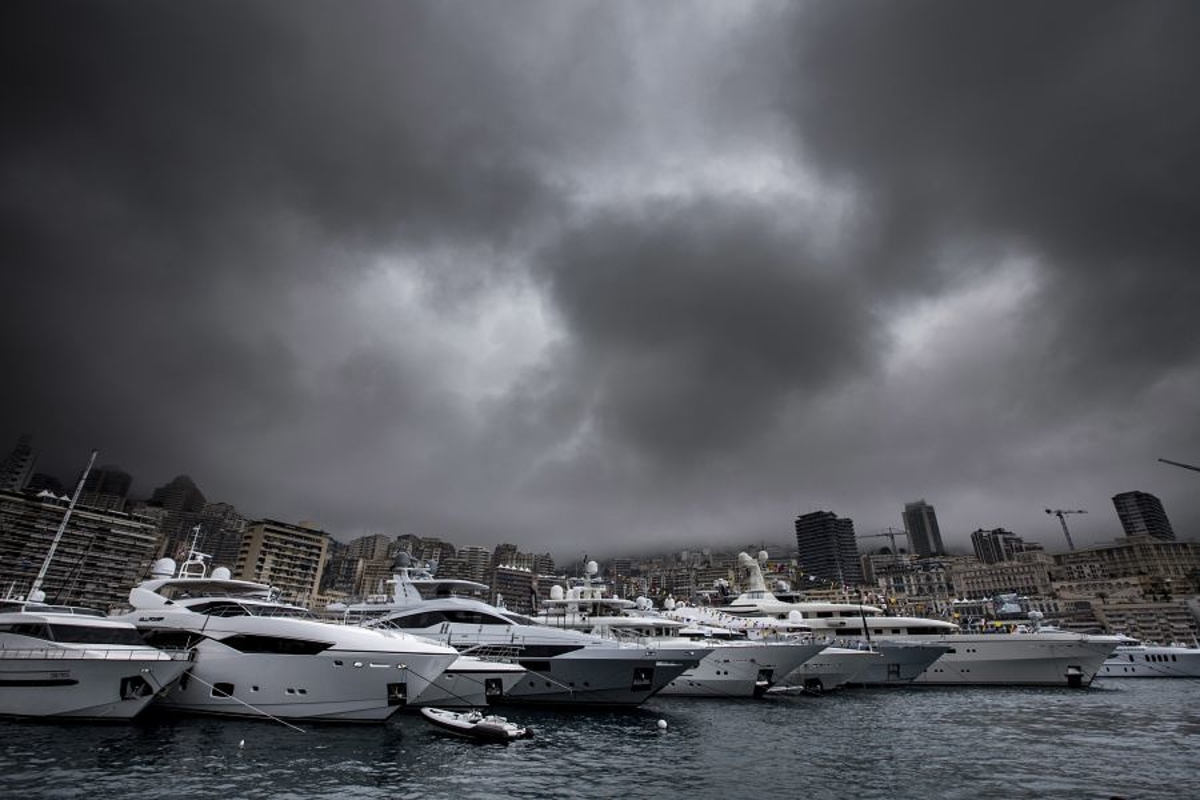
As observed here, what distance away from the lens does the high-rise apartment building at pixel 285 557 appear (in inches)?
5212

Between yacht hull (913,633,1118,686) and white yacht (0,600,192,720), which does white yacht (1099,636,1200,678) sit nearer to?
yacht hull (913,633,1118,686)

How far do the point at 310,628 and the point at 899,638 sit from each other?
44559 mm

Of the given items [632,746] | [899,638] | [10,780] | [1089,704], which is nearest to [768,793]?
[632,746]

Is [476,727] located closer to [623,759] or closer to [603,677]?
[623,759]

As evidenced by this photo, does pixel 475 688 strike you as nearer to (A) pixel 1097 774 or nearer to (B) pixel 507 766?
(B) pixel 507 766

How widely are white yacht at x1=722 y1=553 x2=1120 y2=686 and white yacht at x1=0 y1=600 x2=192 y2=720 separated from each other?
42215 millimetres

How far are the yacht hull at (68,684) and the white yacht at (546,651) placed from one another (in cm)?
1096

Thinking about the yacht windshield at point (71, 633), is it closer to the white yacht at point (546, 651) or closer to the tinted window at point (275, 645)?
the tinted window at point (275, 645)

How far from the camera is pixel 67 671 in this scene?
19547 mm

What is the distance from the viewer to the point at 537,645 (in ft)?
99.6

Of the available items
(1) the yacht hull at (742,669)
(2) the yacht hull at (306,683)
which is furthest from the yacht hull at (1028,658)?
(2) the yacht hull at (306,683)

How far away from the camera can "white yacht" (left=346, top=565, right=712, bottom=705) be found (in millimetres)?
28562

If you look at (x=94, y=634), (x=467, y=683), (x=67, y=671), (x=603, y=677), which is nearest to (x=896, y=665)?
(x=603, y=677)

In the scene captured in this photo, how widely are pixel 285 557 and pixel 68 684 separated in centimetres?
13293
